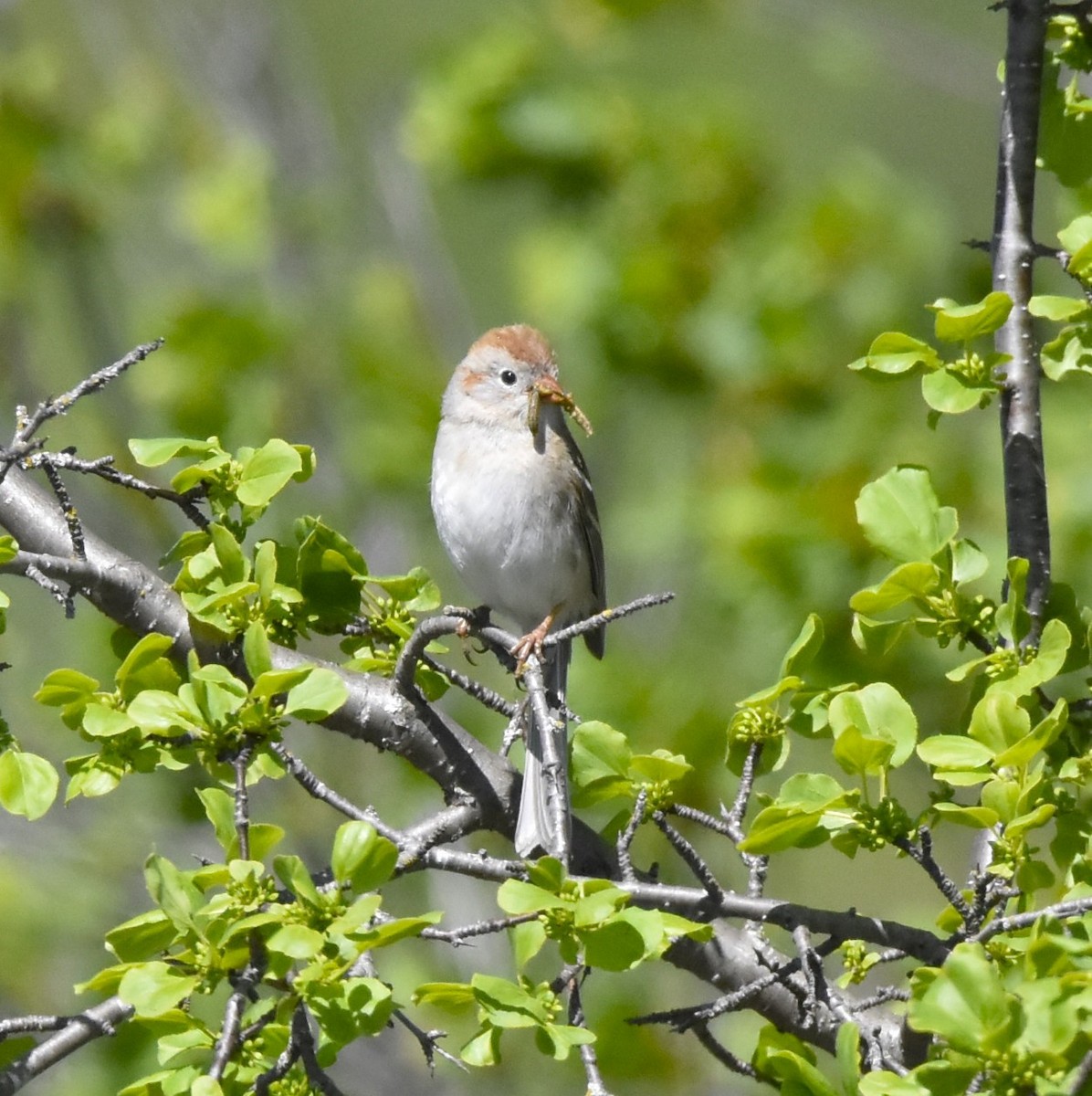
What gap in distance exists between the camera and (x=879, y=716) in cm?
184

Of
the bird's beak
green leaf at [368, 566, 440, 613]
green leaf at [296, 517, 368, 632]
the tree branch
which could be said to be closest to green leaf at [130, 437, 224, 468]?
green leaf at [296, 517, 368, 632]

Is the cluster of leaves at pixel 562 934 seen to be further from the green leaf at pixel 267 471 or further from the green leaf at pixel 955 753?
the green leaf at pixel 267 471

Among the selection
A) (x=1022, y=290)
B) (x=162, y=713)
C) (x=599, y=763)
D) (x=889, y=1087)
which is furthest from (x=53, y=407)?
(x=1022, y=290)

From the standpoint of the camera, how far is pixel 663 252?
18.2 ft

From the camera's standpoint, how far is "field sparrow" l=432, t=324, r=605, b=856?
4.07 metres

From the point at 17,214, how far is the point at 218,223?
0.82 metres

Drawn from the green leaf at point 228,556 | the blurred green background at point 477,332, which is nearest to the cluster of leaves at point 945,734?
the green leaf at point 228,556

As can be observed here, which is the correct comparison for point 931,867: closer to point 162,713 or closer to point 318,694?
point 318,694

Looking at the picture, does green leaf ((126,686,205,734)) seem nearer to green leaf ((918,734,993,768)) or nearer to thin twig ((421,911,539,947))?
thin twig ((421,911,539,947))

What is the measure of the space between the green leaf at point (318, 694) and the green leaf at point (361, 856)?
19 centimetres

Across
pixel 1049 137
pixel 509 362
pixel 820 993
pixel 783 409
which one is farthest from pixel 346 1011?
pixel 783 409

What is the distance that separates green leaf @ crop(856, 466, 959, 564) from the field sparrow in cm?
185

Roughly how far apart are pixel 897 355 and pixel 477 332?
14.5 feet

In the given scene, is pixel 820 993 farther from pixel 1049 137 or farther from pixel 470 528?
pixel 470 528
